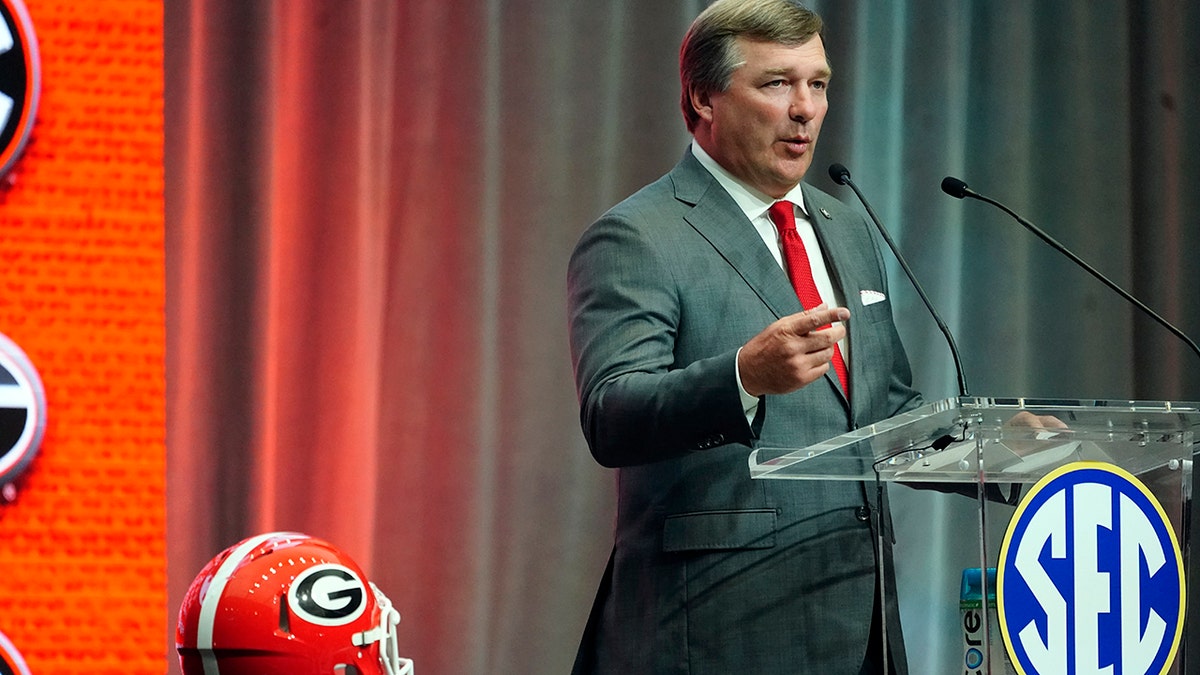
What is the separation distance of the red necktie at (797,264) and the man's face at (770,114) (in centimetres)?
4

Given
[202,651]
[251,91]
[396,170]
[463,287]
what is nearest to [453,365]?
[463,287]

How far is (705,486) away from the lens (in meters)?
1.98

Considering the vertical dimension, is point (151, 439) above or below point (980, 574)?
above

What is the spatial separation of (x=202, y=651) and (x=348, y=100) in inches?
69.2

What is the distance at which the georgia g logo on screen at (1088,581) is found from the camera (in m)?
1.57

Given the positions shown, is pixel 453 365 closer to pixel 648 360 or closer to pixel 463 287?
pixel 463 287

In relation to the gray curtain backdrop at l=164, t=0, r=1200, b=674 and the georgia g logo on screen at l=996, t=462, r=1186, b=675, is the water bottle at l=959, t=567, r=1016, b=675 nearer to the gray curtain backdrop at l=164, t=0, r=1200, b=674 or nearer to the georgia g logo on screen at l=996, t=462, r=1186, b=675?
the georgia g logo on screen at l=996, t=462, r=1186, b=675

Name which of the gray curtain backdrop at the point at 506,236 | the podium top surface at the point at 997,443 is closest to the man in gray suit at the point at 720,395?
the podium top surface at the point at 997,443

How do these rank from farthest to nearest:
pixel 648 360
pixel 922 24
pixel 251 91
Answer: pixel 922 24
pixel 251 91
pixel 648 360

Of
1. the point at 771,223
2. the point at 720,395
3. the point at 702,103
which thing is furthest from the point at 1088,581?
the point at 702,103

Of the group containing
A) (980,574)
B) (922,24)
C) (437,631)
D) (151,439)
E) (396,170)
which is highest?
(922,24)

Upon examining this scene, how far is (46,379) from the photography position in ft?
6.35

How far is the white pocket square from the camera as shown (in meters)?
2.14

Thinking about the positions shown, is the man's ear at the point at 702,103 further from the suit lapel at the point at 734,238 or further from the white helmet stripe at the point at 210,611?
the white helmet stripe at the point at 210,611
